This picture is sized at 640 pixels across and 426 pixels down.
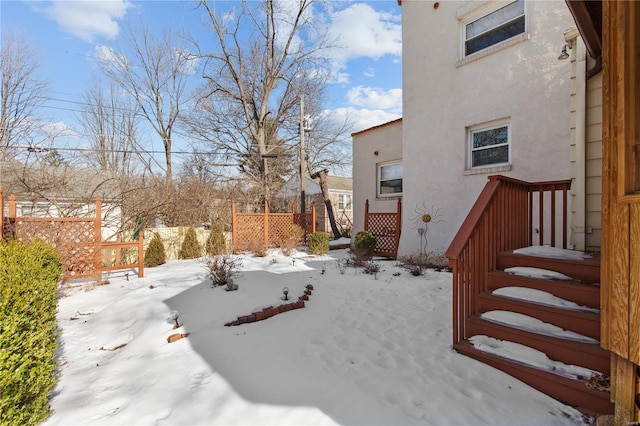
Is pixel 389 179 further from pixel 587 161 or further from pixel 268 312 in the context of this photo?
pixel 268 312

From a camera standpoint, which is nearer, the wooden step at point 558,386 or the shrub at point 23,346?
the shrub at point 23,346

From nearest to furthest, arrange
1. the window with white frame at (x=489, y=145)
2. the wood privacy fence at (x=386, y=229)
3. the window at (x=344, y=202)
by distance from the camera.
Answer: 1. the window with white frame at (x=489, y=145)
2. the wood privacy fence at (x=386, y=229)
3. the window at (x=344, y=202)

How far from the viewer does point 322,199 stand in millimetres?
20219

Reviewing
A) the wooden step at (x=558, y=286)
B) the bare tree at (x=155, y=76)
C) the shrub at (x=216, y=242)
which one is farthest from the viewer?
the bare tree at (x=155, y=76)

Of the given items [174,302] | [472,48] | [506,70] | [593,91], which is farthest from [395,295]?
[472,48]

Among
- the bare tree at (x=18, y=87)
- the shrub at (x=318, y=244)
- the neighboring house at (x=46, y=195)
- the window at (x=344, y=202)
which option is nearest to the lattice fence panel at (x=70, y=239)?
the neighboring house at (x=46, y=195)

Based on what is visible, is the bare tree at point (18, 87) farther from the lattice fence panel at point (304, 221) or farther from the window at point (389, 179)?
the window at point (389, 179)

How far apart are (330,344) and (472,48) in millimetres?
7137

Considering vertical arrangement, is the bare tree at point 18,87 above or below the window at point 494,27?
above

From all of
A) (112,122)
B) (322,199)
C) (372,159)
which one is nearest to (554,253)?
(372,159)

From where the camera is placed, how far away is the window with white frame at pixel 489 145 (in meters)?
5.94

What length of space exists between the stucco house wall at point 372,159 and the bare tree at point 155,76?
36.1 feet

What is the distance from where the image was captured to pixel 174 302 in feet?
13.1

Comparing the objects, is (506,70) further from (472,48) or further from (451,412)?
(451,412)
